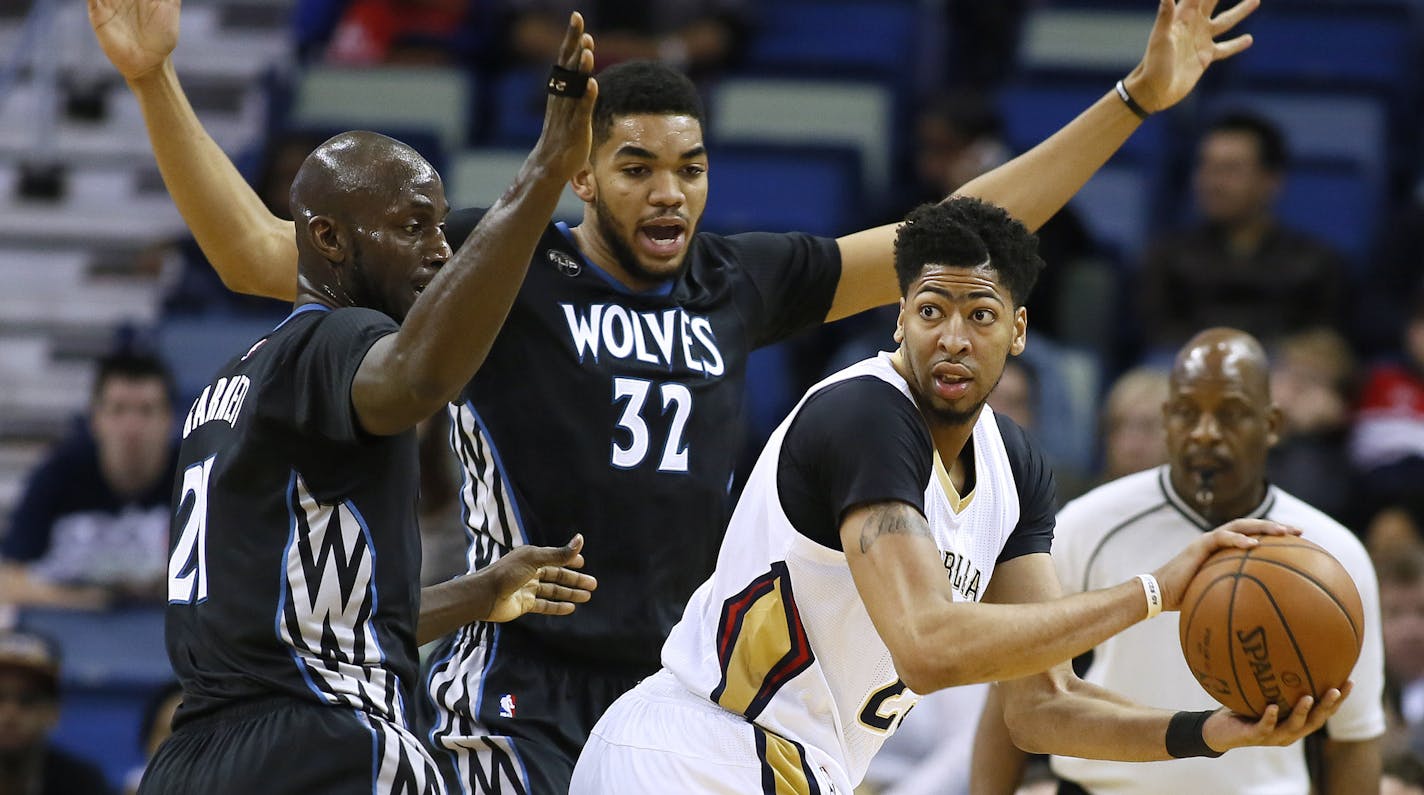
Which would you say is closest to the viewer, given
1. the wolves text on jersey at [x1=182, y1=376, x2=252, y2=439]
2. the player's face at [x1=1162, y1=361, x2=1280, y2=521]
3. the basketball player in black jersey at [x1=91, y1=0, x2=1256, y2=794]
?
the wolves text on jersey at [x1=182, y1=376, x2=252, y2=439]

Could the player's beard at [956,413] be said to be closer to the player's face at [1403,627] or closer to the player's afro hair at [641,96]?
the player's afro hair at [641,96]

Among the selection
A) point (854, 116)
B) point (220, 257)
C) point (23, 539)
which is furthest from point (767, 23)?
point (220, 257)

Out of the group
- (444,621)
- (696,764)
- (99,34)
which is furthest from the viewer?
(99,34)

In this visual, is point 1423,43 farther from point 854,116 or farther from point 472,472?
point 472,472

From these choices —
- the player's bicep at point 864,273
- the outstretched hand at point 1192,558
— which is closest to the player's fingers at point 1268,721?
the outstretched hand at point 1192,558

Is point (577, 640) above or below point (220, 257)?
below

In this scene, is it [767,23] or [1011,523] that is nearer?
[1011,523]

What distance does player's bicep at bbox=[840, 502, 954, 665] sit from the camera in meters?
4.09

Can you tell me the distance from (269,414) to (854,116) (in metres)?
8.18

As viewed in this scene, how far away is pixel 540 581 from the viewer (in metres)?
4.84

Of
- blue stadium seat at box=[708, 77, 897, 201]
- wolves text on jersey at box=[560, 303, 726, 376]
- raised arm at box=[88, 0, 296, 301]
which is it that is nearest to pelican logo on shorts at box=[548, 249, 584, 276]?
wolves text on jersey at box=[560, 303, 726, 376]

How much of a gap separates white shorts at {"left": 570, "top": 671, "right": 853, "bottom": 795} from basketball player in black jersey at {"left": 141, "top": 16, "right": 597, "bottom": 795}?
1.73ft

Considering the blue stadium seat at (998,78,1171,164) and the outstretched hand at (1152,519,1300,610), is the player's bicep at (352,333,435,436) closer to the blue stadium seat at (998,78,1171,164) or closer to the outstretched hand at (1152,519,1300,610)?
the outstretched hand at (1152,519,1300,610)

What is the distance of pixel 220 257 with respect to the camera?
5488 mm
